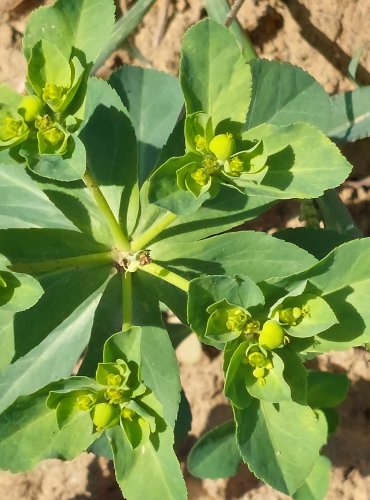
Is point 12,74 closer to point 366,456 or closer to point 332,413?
point 332,413

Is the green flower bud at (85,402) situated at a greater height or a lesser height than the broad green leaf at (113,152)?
lesser

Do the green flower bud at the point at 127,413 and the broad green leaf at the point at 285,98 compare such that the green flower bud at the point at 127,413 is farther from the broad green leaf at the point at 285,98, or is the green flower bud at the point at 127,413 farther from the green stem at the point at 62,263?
the broad green leaf at the point at 285,98

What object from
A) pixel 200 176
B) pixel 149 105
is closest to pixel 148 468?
pixel 200 176

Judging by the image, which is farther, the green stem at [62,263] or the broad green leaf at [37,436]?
the green stem at [62,263]

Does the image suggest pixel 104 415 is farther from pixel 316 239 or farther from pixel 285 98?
pixel 285 98

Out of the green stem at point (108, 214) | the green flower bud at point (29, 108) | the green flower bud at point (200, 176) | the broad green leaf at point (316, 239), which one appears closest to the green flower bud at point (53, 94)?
the green flower bud at point (29, 108)

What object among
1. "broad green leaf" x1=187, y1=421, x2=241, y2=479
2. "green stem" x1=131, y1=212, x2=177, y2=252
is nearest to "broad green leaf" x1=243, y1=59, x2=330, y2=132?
"green stem" x1=131, y1=212, x2=177, y2=252
